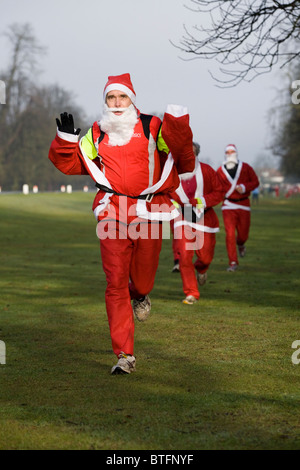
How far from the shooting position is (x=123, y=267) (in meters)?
7.27

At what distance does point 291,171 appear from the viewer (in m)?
69.9

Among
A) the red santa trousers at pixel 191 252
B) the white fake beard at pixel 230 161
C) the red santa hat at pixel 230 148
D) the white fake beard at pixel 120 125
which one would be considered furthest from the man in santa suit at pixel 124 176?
the red santa hat at pixel 230 148

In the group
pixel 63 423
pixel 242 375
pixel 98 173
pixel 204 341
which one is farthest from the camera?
pixel 204 341

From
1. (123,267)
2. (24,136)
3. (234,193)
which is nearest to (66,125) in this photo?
(123,267)

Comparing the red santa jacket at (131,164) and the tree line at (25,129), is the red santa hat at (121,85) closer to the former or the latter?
the red santa jacket at (131,164)

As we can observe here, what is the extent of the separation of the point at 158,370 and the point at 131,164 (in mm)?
1684

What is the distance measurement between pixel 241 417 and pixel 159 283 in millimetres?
9237

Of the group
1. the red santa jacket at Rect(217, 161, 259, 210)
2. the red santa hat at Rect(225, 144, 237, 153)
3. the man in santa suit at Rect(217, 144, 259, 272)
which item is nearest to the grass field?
the man in santa suit at Rect(217, 144, 259, 272)

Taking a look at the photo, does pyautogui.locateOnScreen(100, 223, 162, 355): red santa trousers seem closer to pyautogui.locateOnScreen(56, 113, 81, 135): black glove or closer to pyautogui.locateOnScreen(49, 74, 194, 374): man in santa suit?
pyautogui.locateOnScreen(49, 74, 194, 374): man in santa suit

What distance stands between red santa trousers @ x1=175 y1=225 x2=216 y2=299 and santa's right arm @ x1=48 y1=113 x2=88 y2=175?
15.2 feet

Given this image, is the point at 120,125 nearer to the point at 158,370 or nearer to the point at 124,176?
the point at 124,176
